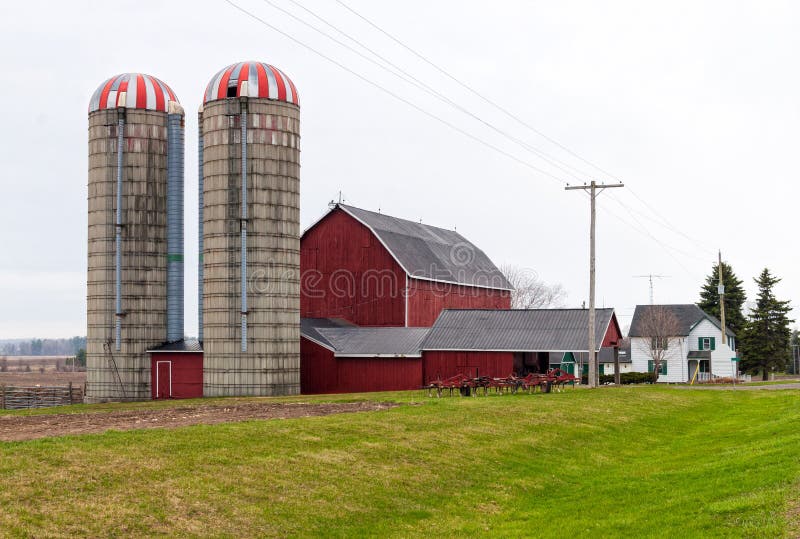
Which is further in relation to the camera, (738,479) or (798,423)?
(798,423)

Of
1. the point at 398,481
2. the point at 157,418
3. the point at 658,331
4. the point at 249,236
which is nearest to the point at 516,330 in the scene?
the point at 249,236

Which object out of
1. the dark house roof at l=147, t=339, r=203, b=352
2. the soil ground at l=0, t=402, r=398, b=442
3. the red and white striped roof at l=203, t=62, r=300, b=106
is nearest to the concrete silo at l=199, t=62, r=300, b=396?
the red and white striped roof at l=203, t=62, r=300, b=106

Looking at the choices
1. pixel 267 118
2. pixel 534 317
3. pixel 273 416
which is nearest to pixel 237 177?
pixel 267 118

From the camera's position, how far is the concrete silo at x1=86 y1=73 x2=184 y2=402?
151 feet

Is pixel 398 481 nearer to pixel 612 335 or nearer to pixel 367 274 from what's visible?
pixel 612 335

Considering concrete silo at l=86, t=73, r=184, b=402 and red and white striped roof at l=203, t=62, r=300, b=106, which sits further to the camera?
concrete silo at l=86, t=73, r=184, b=402

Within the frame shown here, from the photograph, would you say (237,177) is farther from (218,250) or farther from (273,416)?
(273,416)

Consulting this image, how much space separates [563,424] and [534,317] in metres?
22.3

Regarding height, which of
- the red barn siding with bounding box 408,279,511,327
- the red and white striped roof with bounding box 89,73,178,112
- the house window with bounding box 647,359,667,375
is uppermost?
the red and white striped roof with bounding box 89,73,178,112

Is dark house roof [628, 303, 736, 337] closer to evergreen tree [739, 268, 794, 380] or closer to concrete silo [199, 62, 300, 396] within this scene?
evergreen tree [739, 268, 794, 380]

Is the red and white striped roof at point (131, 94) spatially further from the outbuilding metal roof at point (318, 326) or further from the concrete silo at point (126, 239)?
the outbuilding metal roof at point (318, 326)

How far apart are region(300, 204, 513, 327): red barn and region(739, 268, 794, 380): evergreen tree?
33.8m

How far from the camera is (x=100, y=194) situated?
46281 mm

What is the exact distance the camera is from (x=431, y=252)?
2450 inches
